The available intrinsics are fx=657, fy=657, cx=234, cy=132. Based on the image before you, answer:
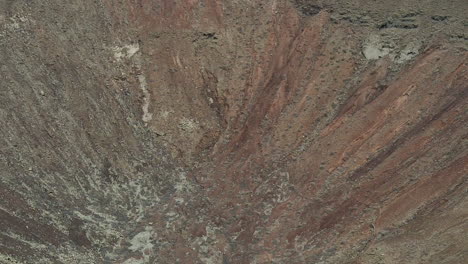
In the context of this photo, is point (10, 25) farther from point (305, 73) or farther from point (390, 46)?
point (390, 46)

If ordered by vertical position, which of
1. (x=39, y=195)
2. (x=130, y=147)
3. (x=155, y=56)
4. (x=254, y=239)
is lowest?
(x=254, y=239)

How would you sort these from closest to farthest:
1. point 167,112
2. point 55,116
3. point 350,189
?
1. point 350,189
2. point 55,116
3. point 167,112

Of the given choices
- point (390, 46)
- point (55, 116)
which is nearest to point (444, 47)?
point (390, 46)

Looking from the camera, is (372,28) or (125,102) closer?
(372,28)

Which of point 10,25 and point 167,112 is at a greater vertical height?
point 10,25

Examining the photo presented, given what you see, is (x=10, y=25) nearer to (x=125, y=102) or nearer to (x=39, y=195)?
(x=125, y=102)

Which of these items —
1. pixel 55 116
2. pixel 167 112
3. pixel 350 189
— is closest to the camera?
pixel 350 189

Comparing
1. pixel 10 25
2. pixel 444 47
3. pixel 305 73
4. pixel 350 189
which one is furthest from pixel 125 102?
pixel 444 47
